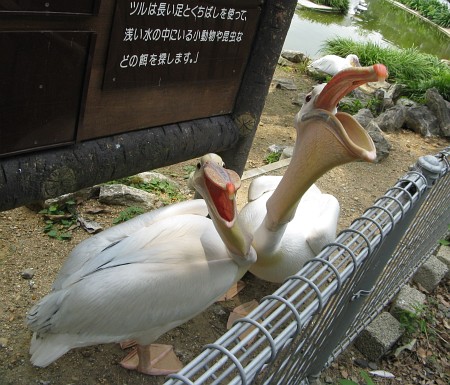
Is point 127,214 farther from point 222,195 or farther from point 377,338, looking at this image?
point 377,338

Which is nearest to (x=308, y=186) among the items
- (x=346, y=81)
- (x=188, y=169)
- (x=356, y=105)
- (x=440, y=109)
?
(x=346, y=81)

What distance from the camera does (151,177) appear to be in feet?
12.7

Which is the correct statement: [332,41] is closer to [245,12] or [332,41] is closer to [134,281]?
[245,12]

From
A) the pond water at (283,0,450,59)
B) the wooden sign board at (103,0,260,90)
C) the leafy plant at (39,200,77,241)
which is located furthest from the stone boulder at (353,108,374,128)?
the pond water at (283,0,450,59)

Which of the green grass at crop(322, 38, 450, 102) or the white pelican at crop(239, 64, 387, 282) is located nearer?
the white pelican at crop(239, 64, 387, 282)

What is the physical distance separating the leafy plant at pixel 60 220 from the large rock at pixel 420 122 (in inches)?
199

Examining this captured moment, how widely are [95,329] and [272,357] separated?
3.46 ft

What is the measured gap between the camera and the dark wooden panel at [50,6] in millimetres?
1486

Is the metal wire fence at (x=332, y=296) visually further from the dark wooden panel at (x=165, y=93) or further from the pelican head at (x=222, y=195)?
the dark wooden panel at (x=165, y=93)

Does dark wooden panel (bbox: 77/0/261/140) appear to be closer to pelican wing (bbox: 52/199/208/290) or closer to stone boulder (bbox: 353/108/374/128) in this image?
pelican wing (bbox: 52/199/208/290)

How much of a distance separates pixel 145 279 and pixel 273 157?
335cm

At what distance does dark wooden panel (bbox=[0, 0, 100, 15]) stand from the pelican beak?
94cm

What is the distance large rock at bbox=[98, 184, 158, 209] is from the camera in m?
3.40

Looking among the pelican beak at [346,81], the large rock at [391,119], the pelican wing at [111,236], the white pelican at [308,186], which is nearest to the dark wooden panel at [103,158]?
the pelican wing at [111,236]
